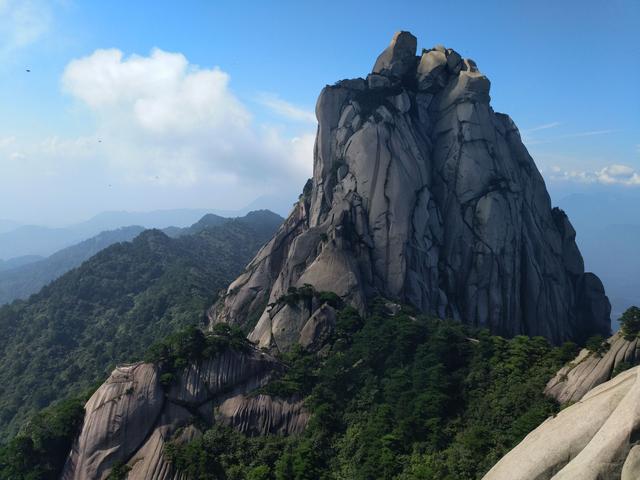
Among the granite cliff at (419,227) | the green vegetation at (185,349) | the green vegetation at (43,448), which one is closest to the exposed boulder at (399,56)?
the granite cliff at (419,227)

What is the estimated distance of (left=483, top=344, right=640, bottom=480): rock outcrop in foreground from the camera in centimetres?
1773

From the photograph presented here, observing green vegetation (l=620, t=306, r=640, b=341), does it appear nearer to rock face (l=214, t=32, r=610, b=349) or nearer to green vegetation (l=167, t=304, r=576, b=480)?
green vegetation (l=167, t=304, r=576, b=480)

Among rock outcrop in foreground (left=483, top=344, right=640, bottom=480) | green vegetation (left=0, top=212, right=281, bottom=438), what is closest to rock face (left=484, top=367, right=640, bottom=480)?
rock outcrop in foreground (left=483, top=344, right=640, bottom=480)

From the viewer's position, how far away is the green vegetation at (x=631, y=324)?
99.5 feet

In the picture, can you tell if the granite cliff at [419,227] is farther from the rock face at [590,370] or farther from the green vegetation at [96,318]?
the rock face at [590,370]

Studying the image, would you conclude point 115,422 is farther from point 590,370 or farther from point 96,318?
point 96,318

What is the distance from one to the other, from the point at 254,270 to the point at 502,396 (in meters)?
39.4

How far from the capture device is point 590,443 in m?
18.9

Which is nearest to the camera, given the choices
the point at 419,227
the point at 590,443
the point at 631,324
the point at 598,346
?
the point at 590,443

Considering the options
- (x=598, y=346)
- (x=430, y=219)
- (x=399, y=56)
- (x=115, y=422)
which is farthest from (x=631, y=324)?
(x=399, y=56)

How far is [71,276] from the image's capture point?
10456 cm

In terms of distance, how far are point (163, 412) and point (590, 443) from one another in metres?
26.2

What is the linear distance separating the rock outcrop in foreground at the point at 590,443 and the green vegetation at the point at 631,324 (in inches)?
384

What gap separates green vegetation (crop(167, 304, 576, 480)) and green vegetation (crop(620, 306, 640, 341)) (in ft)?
11.6
